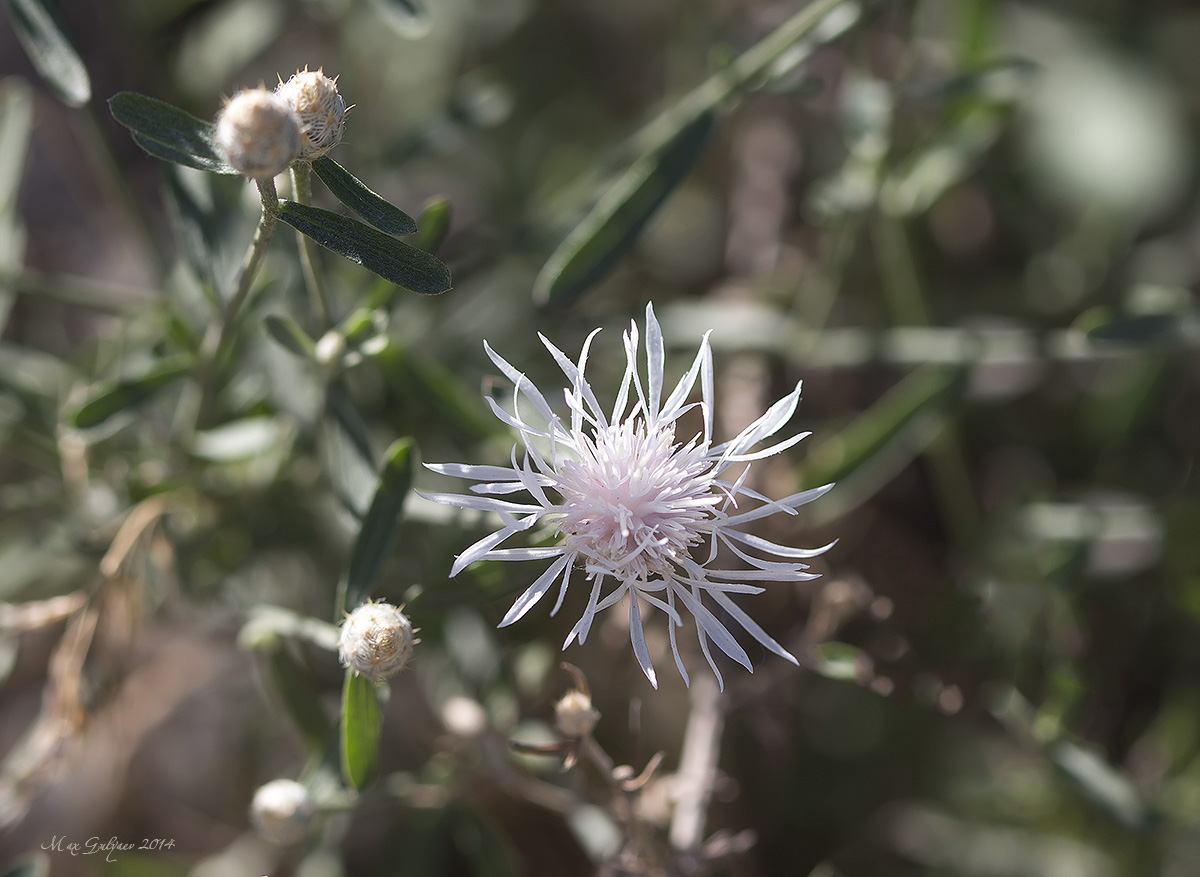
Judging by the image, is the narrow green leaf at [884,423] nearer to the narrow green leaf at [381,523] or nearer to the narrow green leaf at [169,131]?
the narrow green leaf at [381,523]

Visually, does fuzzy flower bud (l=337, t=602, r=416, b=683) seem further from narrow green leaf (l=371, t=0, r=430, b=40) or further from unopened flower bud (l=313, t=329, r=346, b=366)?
narrow green leaf (l=371, t=0, r=430, b=40)

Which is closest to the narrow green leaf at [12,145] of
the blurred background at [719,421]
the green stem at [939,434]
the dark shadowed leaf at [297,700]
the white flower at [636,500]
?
the blurred background at [719,421]

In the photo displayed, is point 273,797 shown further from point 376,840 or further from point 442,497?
point 376,840

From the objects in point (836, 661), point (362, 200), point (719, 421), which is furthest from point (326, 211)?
point (719, 421)

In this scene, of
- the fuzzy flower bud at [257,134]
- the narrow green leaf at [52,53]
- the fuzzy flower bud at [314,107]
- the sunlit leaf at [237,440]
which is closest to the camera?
the fuzzy flower bud at [257,134]

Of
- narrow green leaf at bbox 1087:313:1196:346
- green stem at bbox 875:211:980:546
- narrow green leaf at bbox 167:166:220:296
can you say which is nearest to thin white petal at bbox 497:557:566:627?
narrow green leaf at bbox 167:166:220:296
